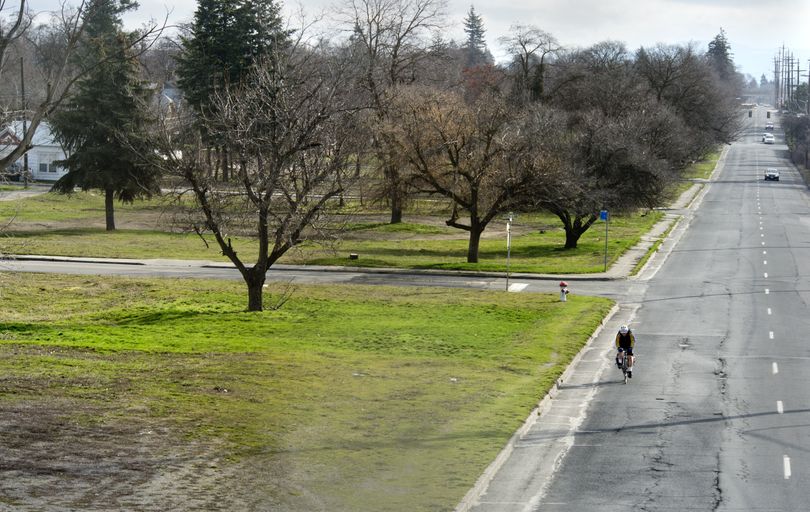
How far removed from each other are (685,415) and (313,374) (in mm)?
8907

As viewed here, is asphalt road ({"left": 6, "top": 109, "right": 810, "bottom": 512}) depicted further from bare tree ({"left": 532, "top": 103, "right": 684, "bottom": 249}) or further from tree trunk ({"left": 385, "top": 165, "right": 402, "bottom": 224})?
tree trunk ({"left": 385, "top": 165, "right": 402, "bottom": 224})

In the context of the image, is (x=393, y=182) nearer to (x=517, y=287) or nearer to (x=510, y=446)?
(x=517, y=287)

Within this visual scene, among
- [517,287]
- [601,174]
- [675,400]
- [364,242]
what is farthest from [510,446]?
[364,242]

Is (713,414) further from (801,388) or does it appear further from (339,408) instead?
(339,408)

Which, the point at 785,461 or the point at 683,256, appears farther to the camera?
the point at 683,256

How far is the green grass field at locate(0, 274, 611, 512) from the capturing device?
19.4m

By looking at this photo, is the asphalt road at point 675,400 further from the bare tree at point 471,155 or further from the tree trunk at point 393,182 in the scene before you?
the tree trunk at point 393,182

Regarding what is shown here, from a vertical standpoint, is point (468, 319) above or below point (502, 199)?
below

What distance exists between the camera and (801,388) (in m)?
28.3

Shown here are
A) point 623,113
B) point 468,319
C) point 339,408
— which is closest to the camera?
point 339,408

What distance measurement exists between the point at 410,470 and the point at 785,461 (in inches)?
287

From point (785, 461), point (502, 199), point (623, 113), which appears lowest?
point (785, 461)

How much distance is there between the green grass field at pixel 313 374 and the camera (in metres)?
19.4

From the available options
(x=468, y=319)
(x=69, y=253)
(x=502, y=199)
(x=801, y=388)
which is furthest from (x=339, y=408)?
(x=69, y=253)
